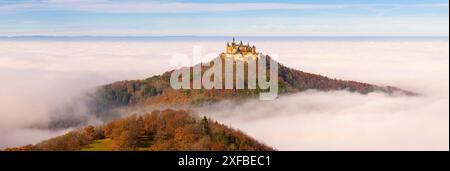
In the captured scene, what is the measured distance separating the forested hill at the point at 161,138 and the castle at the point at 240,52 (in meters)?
17.8

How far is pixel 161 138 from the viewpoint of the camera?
1450 centimetres

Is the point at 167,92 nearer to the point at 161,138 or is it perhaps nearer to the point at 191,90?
the point at 191,90

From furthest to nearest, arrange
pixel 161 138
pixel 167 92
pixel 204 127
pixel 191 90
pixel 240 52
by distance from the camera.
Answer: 1. pixel 240 52
2. pixel 167 92
3. pixel 191 90
4. pixel 204 127
5. pixel 161 138

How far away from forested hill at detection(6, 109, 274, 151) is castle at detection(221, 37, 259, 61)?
701 inches

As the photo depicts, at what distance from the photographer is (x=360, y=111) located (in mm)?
27359

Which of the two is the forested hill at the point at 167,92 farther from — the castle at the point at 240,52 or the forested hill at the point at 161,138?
the forested hill at the point at 161,138

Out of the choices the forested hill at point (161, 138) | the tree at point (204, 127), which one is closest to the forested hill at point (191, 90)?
the forested hill at point (161, 138)

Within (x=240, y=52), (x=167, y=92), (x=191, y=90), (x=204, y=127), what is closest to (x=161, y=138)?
(x=204, y=127)

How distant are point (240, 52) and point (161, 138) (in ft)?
73.9

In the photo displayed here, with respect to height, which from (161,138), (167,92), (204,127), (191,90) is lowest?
(167,92)

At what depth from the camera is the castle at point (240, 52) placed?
119 ft

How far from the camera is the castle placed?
36.3 metres
